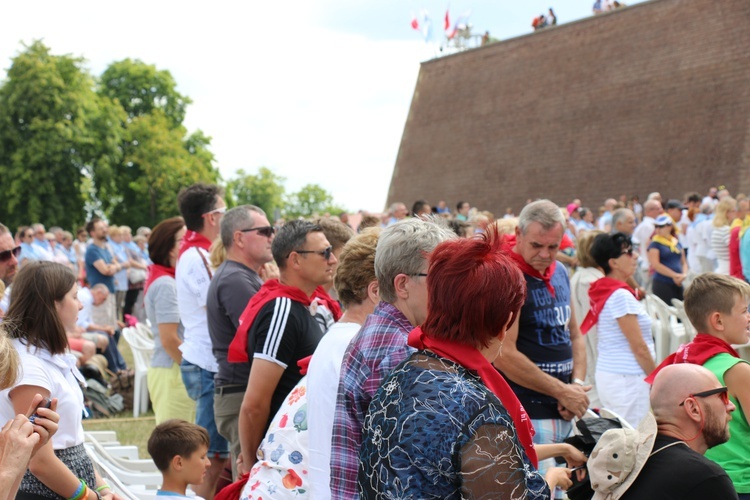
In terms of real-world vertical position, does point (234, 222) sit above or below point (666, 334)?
above

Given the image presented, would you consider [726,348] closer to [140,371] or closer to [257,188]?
[140,371]

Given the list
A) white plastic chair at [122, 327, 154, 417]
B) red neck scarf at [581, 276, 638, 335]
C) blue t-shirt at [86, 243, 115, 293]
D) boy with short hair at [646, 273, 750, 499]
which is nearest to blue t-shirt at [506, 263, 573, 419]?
boy with short hair at [646, 273, 750, 499]

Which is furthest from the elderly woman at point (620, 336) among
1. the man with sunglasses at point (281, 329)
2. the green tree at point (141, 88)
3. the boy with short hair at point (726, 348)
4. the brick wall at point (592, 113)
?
the green tree at point (141, 88)

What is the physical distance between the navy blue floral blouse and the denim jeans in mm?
3194

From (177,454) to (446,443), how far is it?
267cm

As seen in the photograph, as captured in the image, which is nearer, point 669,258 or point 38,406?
point 38,406

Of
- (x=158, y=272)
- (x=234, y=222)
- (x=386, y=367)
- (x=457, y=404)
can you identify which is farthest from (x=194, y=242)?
(x=457, y=404)

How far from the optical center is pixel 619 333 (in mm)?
5848

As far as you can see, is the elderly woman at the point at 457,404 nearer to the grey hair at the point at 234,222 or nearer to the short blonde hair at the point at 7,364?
the short blonde hair at the point at 7,364

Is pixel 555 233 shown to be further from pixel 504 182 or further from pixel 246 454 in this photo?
pixel 504 182

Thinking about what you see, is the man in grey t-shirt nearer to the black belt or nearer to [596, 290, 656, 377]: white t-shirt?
the black belt

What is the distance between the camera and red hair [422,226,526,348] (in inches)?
90.4

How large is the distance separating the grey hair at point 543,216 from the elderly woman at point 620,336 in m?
1.26

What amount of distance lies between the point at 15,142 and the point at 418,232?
4195 centimetres
